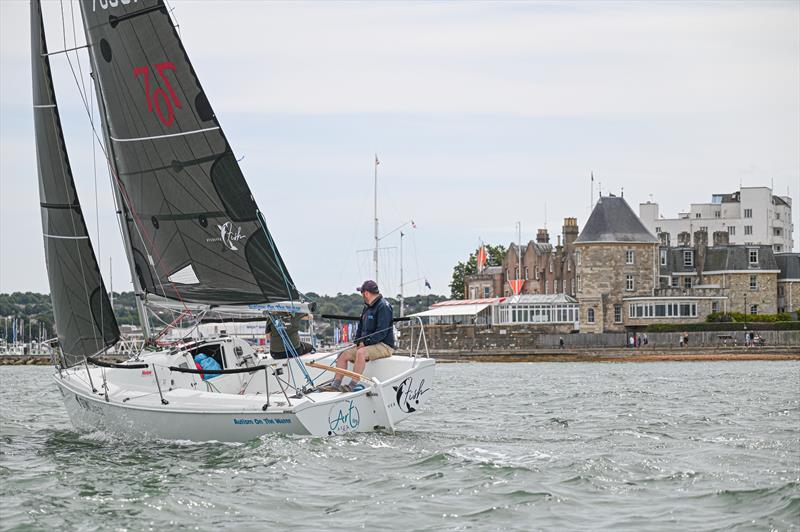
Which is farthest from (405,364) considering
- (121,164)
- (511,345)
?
(511,345)

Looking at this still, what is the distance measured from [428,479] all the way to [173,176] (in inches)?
283

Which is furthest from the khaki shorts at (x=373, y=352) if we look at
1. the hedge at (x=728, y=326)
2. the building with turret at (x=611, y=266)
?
the building with turret at (x=611, y=266)

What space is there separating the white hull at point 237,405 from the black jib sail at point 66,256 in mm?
1720

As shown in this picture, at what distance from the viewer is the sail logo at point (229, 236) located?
17500 millimetres

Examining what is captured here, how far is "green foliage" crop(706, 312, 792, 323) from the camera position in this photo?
79625 millimetres

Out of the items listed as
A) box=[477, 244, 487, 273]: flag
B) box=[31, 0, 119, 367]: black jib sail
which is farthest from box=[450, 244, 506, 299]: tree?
box=[31, 0, 119, 367]: black jib sail

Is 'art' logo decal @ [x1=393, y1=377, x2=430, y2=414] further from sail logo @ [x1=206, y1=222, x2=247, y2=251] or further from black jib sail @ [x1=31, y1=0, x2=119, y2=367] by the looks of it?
black jib sail @ [x1=31, y1=0, x2=119, y2=367]

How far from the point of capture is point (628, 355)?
73.2m

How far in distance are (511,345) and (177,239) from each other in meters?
63.2

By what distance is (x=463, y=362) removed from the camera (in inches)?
2923

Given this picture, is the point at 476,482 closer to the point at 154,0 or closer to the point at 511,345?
the point at 154,0

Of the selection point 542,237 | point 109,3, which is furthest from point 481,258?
point 109,3

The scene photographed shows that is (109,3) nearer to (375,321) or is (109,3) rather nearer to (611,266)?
(375,321)

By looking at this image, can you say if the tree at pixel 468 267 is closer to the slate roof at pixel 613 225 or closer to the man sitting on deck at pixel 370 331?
the slate roof at pixel 613 225
